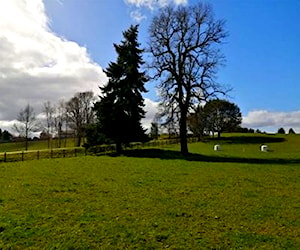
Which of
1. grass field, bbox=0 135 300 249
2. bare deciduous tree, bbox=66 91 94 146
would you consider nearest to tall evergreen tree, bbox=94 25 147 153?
grass field, bbox=0 135 300 249

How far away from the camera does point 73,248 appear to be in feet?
27.9

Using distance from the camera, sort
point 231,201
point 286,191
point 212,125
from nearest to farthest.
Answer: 1. point 231,201
2. point 286,191
3. point 212,125

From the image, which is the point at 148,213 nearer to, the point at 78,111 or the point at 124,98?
the point at 124,98

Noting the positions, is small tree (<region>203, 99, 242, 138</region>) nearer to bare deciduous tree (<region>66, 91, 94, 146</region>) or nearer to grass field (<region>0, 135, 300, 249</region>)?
bare deciduous tree (<region>66, 91, 94, 146</region>)

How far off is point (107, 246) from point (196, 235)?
2.44 metres

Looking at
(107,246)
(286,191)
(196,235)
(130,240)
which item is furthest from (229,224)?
(286,191)

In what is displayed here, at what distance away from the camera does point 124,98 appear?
4006 centimetres

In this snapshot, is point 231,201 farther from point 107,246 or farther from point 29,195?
point 29,195

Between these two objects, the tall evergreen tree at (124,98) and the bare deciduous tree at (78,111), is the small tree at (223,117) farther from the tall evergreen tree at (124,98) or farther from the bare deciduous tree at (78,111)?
the tall evergreen tree at (124,98)

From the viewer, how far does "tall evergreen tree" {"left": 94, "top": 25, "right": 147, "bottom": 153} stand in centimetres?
3869

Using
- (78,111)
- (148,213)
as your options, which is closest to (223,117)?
(78,111)

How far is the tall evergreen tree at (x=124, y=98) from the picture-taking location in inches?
1523

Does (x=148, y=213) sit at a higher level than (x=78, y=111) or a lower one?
lower

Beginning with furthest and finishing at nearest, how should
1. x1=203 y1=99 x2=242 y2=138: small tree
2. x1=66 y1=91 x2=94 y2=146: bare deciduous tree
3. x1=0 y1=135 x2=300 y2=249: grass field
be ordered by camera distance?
x1=203 y1=99 x2=242 y2=138: small tree
x1=66 y1=91 x2=94 y2=146: bare deciduous tree
x1=0 y1=135 x2=300 y2=249: grass field
